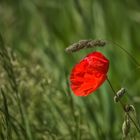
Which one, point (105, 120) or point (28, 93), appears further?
point (105, 120)

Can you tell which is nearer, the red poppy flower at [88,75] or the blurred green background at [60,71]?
the red poppy flower at [88,75]

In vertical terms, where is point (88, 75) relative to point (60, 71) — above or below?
above

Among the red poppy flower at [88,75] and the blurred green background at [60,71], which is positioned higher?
the red poppy flower at [88,75]

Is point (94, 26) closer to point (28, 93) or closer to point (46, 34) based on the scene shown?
point (46, 34)

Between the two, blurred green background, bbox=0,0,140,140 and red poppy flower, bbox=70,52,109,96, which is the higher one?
red poppy flower, bbox=70,52,109,96

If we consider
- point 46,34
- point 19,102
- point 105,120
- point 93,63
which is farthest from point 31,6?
point 93,63
